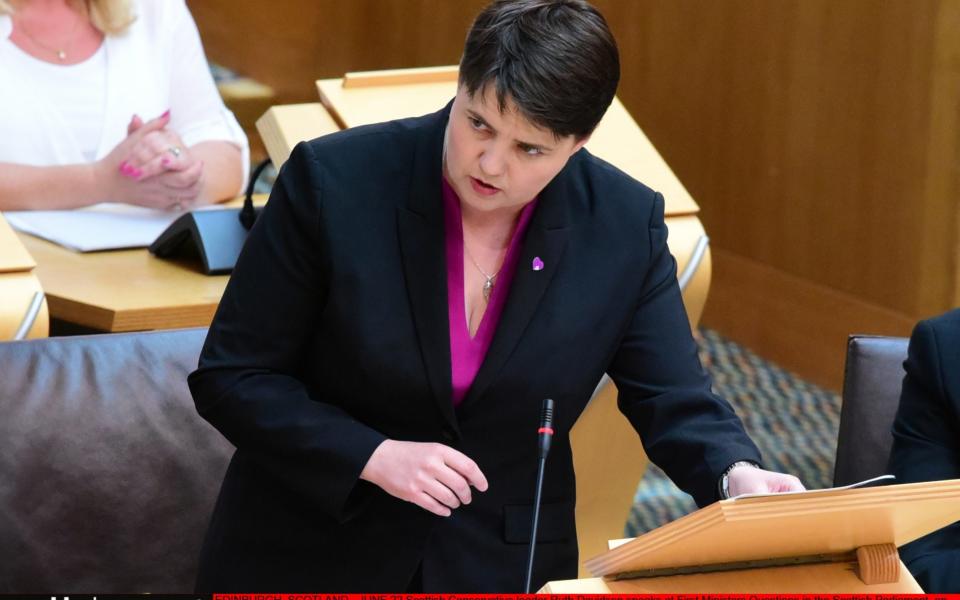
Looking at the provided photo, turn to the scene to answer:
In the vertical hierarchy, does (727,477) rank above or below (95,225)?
above

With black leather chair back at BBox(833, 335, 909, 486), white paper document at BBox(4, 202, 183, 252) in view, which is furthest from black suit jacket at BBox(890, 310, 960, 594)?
white paper document at BBox(4, 202, 183, 252)

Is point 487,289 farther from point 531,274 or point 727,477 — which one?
point 727,477

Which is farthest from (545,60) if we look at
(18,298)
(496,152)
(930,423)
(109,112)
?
(109,112)

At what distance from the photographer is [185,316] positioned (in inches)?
113

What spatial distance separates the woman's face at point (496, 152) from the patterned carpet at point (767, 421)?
193cm

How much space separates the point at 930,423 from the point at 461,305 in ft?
2.47

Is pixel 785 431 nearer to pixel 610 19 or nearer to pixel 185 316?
pixel 610 19

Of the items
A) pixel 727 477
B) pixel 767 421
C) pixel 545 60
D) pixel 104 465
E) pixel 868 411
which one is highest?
pixel 545 60

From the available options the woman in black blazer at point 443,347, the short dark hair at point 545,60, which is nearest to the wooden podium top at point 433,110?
the woman in black blazer at point 443,347

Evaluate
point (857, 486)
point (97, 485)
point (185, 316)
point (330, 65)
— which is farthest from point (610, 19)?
point (857, 486)

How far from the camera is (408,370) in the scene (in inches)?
73.5

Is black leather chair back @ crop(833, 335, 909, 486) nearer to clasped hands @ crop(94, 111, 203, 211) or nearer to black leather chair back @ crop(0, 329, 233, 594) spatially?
black leather chair back @ crop(0, 329, 233, 594)

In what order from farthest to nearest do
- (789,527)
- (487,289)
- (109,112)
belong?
(109,112) < (487,289) < (789,527)

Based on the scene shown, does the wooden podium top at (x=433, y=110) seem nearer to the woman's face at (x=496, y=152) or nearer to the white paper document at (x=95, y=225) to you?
the white paper document at (x=95, y=225)
